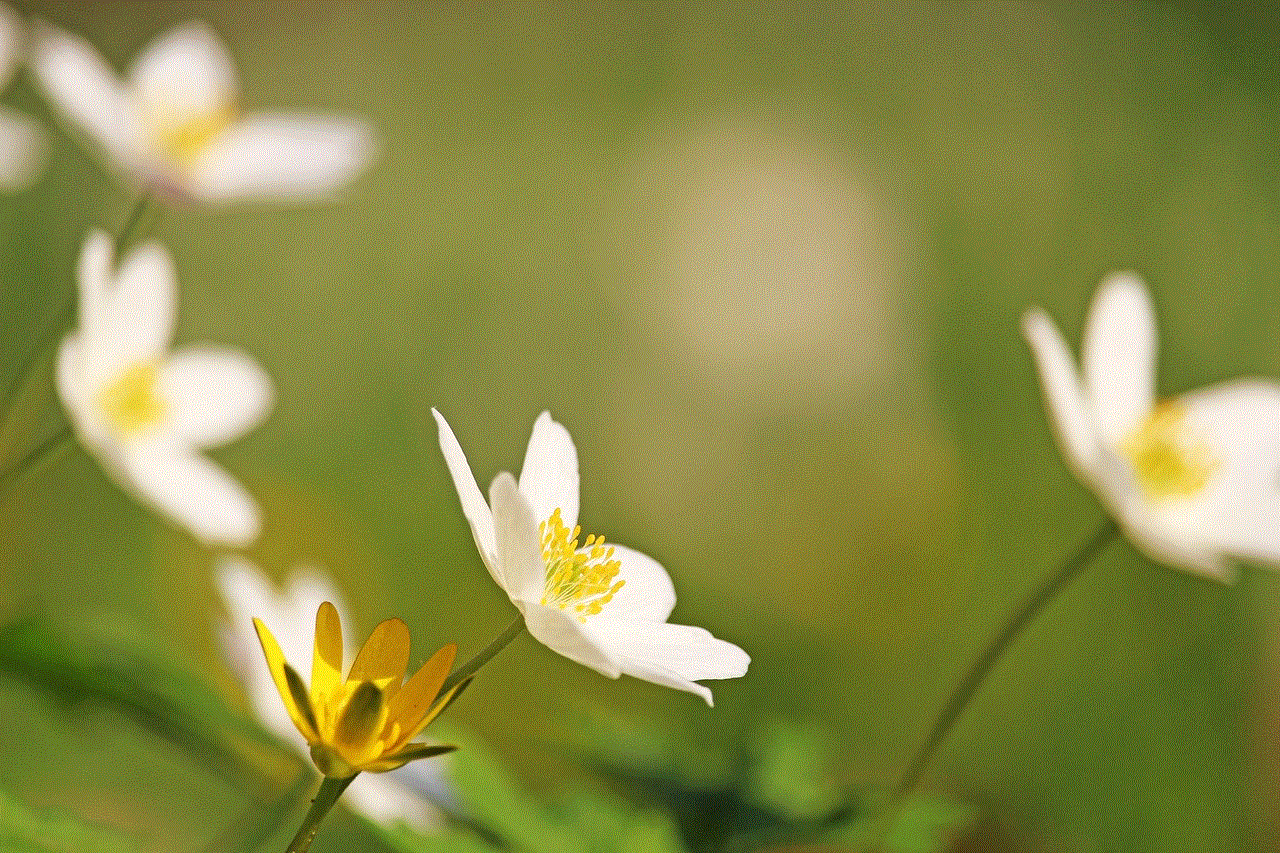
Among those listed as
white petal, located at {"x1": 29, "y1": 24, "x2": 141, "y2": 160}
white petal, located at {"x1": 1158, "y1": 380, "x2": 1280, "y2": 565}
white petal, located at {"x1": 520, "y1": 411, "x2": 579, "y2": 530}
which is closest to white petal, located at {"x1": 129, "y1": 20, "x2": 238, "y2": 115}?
white petal, located at {"x1": 29, "y1": 24, "x2": 141, "y2": 160}

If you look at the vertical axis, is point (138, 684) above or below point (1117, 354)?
below

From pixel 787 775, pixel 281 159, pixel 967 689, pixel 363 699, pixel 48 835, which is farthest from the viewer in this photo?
pixel 281 159

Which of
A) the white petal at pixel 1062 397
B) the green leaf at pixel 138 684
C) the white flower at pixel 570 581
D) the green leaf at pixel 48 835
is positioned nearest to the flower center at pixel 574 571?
the white flower at pixel 570 581

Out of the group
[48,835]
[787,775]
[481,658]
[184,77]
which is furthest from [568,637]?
[184,77]

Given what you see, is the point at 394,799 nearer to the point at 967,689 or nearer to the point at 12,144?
the point at 967,689

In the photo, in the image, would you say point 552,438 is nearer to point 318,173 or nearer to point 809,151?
point 318,173

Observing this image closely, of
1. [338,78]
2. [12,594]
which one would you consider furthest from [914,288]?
[12,594]

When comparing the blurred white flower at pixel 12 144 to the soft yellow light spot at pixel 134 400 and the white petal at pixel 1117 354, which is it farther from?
the white petal at pixel 1117 354

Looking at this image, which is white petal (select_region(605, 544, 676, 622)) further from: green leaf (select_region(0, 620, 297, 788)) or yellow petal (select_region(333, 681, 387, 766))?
green leaf (select_region(0, 620, 297, 788))
